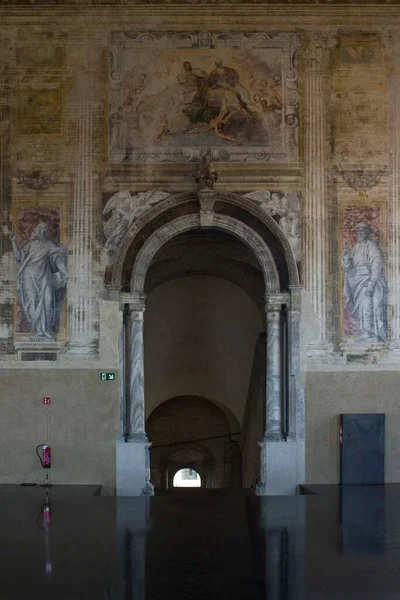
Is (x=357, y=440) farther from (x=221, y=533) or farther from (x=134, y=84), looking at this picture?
(x=134, y=84)

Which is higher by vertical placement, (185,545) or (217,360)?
(217,360)

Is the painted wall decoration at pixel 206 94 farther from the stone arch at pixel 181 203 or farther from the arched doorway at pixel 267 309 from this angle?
the arched doorway at pixel 267 309

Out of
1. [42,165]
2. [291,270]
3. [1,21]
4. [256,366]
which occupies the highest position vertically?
[1,21]

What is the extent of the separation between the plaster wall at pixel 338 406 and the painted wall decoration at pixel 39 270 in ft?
16.0

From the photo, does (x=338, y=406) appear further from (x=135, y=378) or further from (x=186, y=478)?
(x=186, y=478)

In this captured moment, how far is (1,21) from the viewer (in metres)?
17.0

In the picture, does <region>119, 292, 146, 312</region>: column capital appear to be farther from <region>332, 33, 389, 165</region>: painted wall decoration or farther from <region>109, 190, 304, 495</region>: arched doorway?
<region>332, 33, 389, 165</region>: painted wall decoration

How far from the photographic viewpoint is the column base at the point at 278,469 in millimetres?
16359

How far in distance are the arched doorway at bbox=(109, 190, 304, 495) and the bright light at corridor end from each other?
45.7 feet

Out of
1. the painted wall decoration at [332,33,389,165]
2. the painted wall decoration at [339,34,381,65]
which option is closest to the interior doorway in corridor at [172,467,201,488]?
the painted wall decoration at [332,33,389,165]

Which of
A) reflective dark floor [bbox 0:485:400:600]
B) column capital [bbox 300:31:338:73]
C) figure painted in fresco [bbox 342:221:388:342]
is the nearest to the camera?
reflective dark floor [bbox 0:485:400:600]

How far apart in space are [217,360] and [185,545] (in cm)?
1387

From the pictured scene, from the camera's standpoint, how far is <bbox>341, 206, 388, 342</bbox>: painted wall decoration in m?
16.8

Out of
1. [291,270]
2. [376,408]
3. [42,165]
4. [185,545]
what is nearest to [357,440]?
[376,408]
